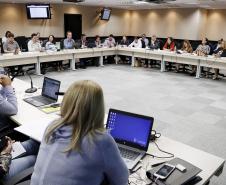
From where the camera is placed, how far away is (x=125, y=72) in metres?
9.02

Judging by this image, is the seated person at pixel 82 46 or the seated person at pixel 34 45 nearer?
the seated person at pixel 34 45

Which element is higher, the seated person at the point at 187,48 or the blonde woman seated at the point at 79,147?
the seated person at the point at 187,48

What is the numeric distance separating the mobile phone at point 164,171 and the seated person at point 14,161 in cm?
110

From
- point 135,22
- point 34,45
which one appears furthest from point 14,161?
point 135,22

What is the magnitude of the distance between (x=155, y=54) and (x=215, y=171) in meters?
7.93

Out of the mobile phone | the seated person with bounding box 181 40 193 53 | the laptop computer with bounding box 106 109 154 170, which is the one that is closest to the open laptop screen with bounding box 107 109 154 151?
the laptop computer with bounding box 106 109 154 170

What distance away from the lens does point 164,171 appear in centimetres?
162

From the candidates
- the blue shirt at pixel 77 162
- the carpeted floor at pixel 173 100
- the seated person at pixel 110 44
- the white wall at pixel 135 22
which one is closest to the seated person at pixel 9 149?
the blue shirt at pixel 77 162

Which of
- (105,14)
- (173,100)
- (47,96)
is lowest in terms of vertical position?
(173,100)

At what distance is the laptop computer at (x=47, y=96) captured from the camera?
309cm

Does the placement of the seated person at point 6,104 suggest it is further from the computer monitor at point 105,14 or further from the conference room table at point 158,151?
the computer monitor at point 105,14

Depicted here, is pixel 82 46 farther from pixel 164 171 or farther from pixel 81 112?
pixel 81 112

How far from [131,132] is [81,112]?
2.57 ft

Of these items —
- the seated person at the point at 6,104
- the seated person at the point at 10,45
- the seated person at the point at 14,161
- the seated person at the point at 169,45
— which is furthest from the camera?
the seated person at the point at 169,45
